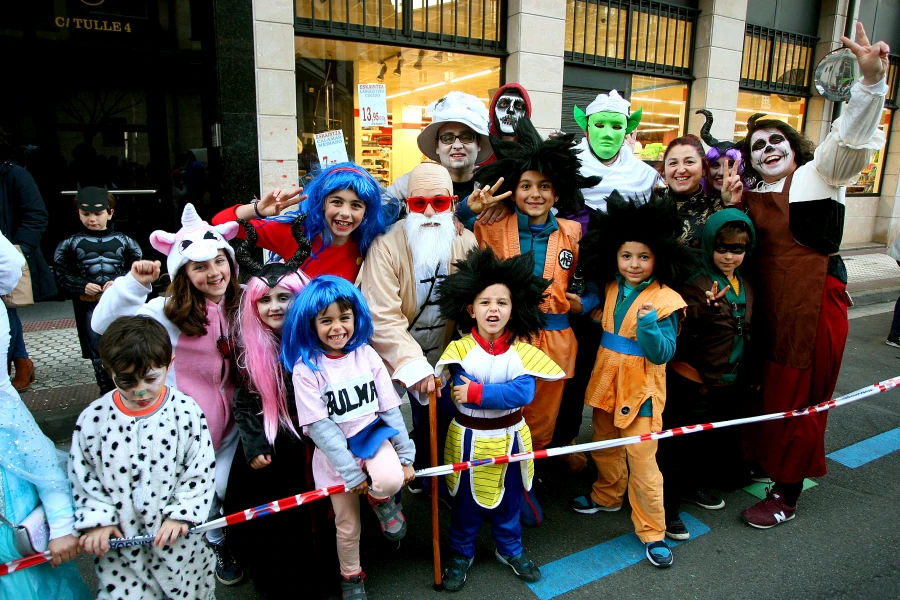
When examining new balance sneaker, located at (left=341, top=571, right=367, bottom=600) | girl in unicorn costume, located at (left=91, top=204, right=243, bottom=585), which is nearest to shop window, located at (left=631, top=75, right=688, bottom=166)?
girl in unicorn costume, located at (left=91, top=204, right=243, bottom=585)

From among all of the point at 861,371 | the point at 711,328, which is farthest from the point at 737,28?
the point at 711,328

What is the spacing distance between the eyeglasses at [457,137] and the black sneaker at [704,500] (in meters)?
2.76

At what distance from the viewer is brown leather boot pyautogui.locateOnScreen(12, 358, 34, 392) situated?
15.7 feet

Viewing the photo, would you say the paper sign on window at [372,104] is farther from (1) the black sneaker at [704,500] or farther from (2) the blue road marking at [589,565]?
(2) the blue road marking at [589,565]

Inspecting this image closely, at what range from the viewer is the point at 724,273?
339 centimetres

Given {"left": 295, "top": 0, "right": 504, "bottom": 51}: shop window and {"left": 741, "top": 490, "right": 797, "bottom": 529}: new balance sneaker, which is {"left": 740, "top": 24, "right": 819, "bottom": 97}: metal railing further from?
{"left": 741, "top": 490, "right": 797, "bottom": 529}: new balance sneaker

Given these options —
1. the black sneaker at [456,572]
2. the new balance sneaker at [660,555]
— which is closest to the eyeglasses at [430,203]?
the black sneaker at [456,572]

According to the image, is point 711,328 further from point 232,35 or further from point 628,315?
point 232,35

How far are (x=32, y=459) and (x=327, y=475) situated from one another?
3.71 ft

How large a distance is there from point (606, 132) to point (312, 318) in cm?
265

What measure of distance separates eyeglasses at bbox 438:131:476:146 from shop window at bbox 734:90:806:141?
369 inches

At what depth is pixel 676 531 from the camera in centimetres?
Answer: 326

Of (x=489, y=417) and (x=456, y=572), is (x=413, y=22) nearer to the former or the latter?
(x=489, y=417)

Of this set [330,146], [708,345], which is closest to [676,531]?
[708,345]
